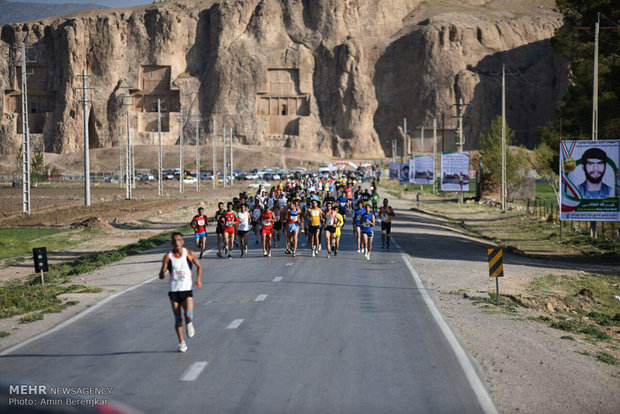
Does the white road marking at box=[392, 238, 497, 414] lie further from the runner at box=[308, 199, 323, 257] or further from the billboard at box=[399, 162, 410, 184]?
the billboard at box=[399, 162, 410, 184]

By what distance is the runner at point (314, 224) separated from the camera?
2642cm

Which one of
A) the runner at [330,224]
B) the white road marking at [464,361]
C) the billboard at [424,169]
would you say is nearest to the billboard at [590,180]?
the runner at [330,224]

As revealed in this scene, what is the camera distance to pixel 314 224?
26484 mm

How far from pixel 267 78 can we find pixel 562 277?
14605 centimetres

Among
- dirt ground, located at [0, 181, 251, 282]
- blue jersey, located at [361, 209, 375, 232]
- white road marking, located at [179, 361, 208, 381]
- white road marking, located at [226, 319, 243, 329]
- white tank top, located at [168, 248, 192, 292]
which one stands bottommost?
dirt ground, located at [0, 181, 251, 282]

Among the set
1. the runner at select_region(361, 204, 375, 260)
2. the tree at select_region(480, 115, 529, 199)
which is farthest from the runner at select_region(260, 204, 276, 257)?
the tree at select_region(480, 115, 529, 199)

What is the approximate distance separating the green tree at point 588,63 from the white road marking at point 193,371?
2959cm

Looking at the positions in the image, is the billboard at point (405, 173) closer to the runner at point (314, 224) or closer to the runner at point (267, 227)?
the runner at point (314, 224)

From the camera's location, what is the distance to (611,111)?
41.5 m

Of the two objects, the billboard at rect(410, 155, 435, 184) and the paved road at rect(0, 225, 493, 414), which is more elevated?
the billboard at rect(410, 155, 435, 184)

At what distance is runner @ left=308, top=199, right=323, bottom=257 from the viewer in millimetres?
26419

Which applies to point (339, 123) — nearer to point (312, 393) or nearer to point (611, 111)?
point (611, 111)

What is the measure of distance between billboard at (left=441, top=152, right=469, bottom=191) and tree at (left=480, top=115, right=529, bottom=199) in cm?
1090

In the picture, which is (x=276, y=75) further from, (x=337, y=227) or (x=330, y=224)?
(x=330, y=224)
